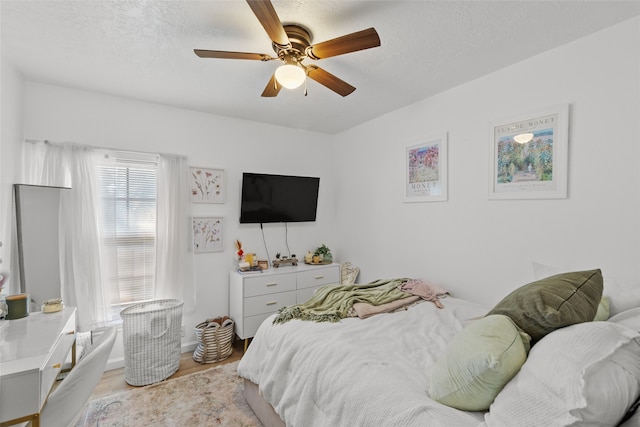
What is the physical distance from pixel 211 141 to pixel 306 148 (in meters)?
1.26

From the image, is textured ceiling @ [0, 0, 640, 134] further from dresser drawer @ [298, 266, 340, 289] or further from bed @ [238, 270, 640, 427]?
dresser drawer @ [298, 266, 340, 289]

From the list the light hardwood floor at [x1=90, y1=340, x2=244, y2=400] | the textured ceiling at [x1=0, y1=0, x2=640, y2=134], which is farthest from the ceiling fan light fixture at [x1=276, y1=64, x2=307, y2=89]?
the light hardwood floor at [x1=90, y1=340, x2=244, y2=400]

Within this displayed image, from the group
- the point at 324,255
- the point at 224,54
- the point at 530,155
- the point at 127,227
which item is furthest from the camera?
the point at 324,255

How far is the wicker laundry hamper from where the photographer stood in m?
2.53

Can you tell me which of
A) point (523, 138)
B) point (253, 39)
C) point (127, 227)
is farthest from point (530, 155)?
point (127, 227)

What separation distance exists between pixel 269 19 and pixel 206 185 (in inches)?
87.6

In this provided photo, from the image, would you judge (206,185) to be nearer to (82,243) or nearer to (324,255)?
(82,243)

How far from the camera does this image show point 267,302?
10.5 ft

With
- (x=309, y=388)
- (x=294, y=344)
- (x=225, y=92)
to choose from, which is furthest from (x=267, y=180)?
(x=309, y=388)

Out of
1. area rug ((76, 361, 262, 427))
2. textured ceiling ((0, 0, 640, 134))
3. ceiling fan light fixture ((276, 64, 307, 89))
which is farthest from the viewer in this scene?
area rug ((76, 361, 262, 427))

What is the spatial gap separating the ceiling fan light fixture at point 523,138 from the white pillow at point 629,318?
1.26m

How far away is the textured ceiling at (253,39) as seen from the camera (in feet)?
5.29

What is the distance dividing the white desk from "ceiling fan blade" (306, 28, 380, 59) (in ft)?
6.61

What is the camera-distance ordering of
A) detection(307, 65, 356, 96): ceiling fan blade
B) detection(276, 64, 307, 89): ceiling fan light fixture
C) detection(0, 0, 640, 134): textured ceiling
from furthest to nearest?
detection(307, 65, 356, 96): ceiling fan blade
detection(276, 64, 307, 89): ceiling fan light fixture
detection(0, 0, 640, 134): textured ceiling
